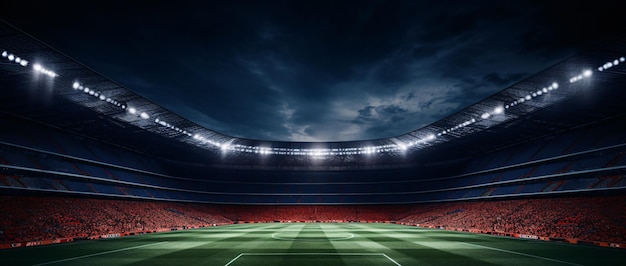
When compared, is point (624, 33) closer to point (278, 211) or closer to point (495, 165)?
point (495, 165)

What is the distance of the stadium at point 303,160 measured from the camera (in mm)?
20266

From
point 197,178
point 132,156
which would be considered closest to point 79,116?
point 132,156

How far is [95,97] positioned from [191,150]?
2676 cm

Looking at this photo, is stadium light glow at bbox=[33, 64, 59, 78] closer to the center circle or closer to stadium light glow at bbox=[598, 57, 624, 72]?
the center circle

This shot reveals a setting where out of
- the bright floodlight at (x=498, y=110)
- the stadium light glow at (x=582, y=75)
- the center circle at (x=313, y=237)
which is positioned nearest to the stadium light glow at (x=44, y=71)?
the center circle at (x=313, y=237)

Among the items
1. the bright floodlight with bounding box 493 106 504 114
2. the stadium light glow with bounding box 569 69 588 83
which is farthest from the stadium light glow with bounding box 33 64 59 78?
the stadium light glow with bounding box 569 69 588 83

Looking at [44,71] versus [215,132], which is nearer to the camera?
[44,71]

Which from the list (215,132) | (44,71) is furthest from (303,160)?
(44,71)

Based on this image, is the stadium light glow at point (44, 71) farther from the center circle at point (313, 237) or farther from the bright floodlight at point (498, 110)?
the bright floodlight at point (498, 110)

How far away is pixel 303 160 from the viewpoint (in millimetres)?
69125

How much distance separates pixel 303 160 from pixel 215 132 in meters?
25.6

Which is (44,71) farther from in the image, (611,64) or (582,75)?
(611,64)

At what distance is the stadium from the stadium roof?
178 millimetres

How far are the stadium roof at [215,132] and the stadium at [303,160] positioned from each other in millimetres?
178
